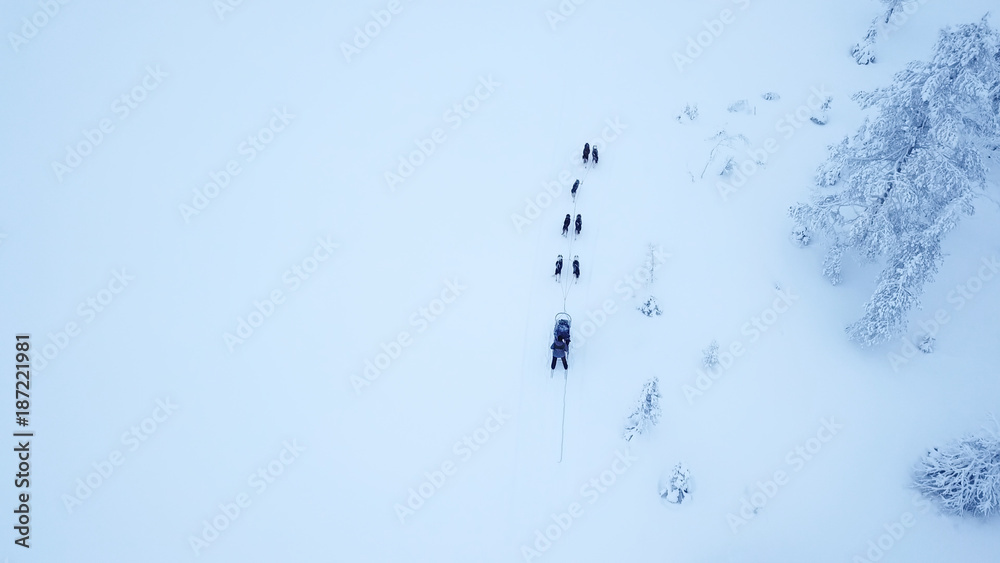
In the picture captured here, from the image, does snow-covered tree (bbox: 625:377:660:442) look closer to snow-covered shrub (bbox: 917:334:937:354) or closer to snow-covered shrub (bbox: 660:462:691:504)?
snow-covered shrub (bbox: 660:462:691:504)

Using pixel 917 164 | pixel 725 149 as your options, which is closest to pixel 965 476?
pixel 917 164

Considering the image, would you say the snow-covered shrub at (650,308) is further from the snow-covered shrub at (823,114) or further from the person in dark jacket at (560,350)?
the snow-covered shrub at (823,114)

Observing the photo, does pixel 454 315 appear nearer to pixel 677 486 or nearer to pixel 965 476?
pixel 677 486

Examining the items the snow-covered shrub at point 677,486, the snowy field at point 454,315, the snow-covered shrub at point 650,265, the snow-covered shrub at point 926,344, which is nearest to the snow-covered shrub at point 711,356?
the snowy field at point 454,315

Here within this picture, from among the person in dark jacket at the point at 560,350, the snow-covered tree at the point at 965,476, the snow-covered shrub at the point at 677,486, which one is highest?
the person in dark jacket at the point at 560,350

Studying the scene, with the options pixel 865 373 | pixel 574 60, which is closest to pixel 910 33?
pixel 574 60

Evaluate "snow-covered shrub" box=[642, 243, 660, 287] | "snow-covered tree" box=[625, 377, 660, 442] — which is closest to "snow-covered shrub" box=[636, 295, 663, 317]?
"snow-covered shrub" box=[642, 243, 660, 287]
